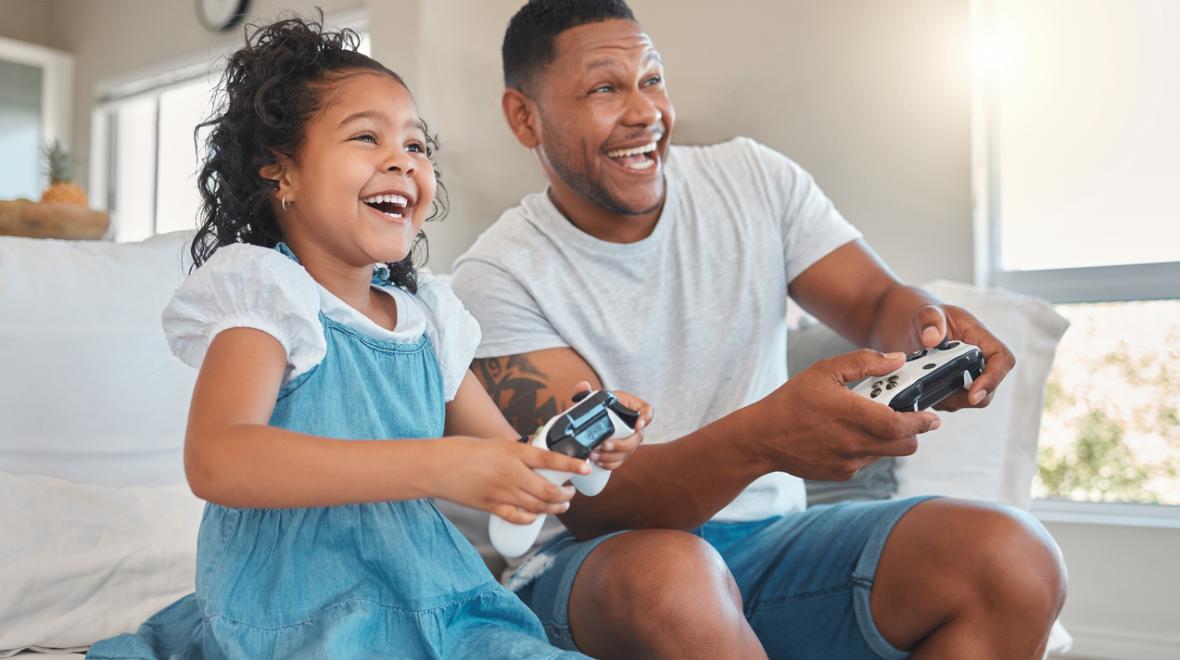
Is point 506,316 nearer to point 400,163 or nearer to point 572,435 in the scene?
point 400,163

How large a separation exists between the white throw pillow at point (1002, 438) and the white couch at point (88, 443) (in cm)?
110

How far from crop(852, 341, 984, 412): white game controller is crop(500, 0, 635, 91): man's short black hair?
74 cm

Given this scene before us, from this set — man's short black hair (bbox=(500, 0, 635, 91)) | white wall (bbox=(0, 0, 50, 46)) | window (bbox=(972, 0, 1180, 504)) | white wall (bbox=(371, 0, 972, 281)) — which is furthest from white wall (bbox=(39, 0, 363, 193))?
window (bbox=(972, 0, 1180, 504))

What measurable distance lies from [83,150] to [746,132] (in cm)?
353

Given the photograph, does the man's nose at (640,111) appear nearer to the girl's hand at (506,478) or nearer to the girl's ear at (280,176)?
the girl's ear at (280,176)

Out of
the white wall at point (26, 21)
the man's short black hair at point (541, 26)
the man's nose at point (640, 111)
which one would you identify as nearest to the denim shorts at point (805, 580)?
the man's nose at point (640, 111)

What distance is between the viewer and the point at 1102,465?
2240 millimetres

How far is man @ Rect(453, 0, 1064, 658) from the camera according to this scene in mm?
984

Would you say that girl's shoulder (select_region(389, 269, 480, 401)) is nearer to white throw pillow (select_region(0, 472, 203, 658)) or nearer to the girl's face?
the girl's face

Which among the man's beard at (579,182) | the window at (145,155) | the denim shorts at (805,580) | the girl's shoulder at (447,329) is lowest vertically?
the denim shorts at (805,580)

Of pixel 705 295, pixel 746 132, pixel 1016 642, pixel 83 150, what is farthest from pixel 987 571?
pixel 83 150

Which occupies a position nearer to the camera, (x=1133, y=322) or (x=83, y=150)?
(x=1133, y=322)

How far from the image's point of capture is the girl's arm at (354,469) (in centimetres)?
76

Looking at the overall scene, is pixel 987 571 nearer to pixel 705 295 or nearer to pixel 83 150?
pixel 705 295
